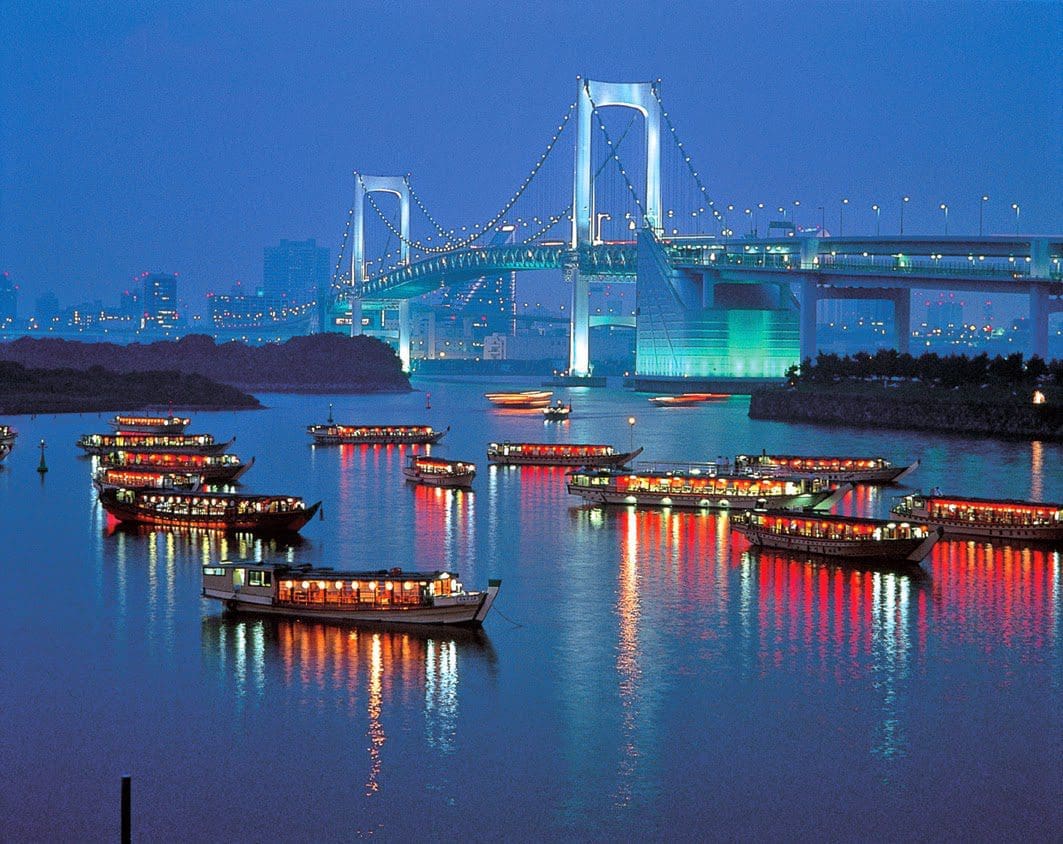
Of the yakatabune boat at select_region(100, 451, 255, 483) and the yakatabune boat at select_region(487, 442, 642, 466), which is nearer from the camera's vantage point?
the yakatabune boat at select_region(100, 451, 255, 483)

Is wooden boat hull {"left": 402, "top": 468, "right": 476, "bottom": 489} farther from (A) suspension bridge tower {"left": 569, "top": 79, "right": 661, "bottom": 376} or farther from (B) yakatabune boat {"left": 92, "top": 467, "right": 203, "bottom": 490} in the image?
(A) suspension bridge tower {"left": 569, "top": 79, "right": 661, "bottom": 376}

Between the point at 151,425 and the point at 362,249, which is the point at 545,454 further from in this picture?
the point at 362,249

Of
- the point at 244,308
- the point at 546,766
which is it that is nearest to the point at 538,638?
the point at 546,766

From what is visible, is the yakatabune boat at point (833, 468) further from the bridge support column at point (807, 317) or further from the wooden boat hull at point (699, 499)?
the bridge support column at point (807, 317)

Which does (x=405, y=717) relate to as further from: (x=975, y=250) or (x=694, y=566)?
(x=975, y=250)

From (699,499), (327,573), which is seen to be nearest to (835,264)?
(699,499)

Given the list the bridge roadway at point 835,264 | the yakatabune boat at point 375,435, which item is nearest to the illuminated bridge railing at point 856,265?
the bridge roadway at point 835,264

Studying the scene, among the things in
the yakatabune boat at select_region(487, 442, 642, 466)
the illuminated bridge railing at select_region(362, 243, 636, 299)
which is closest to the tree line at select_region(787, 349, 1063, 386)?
the yakatabune boat at select_region(487, 442, 642, 466)
